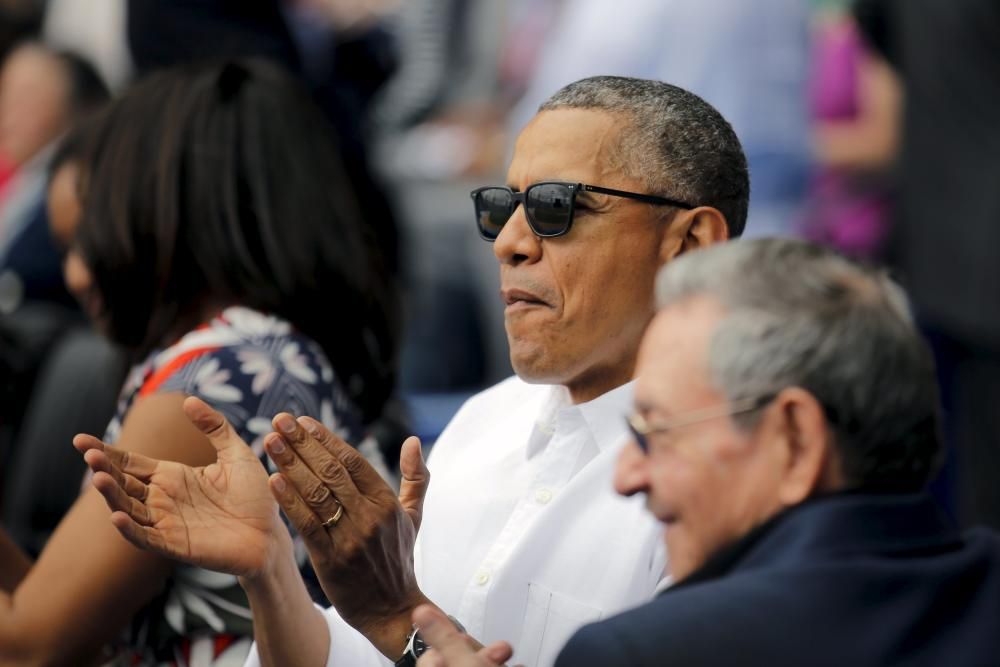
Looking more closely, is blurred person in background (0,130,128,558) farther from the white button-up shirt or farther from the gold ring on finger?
the gold ring on finger

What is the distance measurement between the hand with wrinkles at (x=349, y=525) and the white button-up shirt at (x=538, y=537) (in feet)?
0.65

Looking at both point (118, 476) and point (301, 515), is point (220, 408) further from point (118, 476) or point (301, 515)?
point (301, 515)

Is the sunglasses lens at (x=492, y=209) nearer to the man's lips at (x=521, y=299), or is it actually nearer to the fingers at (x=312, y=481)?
the man's lips at (x=521, y=299)

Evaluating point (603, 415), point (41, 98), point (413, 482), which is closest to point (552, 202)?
point (603, 415)

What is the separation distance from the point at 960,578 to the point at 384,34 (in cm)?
520

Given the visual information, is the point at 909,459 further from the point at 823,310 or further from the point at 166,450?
the point at 166,450

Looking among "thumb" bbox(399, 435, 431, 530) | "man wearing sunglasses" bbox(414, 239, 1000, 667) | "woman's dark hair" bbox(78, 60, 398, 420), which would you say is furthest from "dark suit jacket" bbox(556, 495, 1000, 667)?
"woman's dark hair" bbox(78, 60, 398, 420)

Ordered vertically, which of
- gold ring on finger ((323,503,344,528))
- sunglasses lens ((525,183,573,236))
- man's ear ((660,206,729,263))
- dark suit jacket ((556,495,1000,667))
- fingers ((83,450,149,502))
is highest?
sunglasses lens ((525,183,573,236))

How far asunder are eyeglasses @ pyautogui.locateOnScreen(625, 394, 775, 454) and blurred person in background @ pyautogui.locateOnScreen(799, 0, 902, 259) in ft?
12.6

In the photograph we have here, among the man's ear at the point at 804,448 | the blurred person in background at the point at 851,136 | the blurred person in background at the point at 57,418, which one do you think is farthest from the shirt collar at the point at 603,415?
the blurred person in background at the point at 851,136

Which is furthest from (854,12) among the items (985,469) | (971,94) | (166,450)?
(166,450)

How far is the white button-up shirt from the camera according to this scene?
2510 mm

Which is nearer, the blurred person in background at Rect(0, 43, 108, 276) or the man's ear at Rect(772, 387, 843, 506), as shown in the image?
the man's ear at Rect(772, 387, 843, 506)

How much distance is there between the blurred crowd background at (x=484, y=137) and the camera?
4.67 metres
